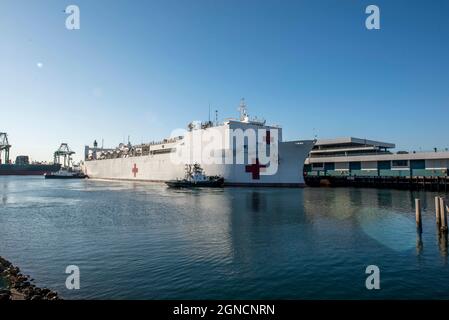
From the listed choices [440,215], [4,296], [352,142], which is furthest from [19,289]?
[352,142]

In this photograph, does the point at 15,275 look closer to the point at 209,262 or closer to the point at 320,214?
the point at 209,262

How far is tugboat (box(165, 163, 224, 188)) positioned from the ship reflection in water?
25.2 meters

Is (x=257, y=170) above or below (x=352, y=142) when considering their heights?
below

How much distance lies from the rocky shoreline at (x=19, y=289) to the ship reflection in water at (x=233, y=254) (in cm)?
36

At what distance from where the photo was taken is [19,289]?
25.8 feet

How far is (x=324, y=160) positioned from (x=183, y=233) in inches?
2005

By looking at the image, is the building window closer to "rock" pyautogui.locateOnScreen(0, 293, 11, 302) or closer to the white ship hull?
the white ship hull

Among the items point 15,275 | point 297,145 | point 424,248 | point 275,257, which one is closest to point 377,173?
point 297,145

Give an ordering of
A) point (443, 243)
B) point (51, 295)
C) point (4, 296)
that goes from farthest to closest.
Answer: point (443, 243) → point (51, 295) → point (4, 296)

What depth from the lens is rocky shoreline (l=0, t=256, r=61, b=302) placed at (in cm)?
736

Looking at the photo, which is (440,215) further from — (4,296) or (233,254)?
(4,296)

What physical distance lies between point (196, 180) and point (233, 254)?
118ft

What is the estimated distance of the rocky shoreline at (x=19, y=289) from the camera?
736cm

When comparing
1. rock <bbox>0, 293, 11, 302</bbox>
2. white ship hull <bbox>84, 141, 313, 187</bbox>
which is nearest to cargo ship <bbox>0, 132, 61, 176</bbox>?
white ship hull <bbox>84, 141, 313, 187</bbox>
